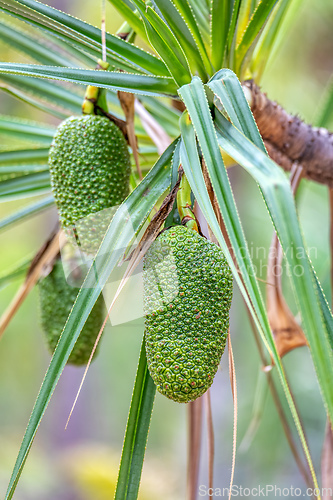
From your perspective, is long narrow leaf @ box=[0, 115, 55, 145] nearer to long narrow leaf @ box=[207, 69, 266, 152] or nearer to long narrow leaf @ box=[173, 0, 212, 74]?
long narrow leaf @ box=[173, 0, 212, 74]

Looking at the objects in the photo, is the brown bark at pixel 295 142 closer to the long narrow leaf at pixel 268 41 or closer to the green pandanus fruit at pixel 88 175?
the long narrow leaf at pixel 268 41

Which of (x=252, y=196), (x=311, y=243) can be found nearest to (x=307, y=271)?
(x=311, y=243)

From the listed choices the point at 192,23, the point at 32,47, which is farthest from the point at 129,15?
the point at 32,47

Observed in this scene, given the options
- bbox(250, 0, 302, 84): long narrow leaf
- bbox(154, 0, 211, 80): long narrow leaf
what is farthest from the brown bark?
bbox(154, 0, 211, 80): long narrow leaf

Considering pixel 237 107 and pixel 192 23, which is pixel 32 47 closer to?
pixel 192 23

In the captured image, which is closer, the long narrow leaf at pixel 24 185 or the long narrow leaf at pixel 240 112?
the long narrow leaf at pixel 240 112

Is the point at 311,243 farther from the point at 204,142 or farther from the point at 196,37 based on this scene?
the point at 204,142

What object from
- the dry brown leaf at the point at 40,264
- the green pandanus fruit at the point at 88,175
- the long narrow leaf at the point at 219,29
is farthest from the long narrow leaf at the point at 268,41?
the dry brown leaf at the point at 40,264
